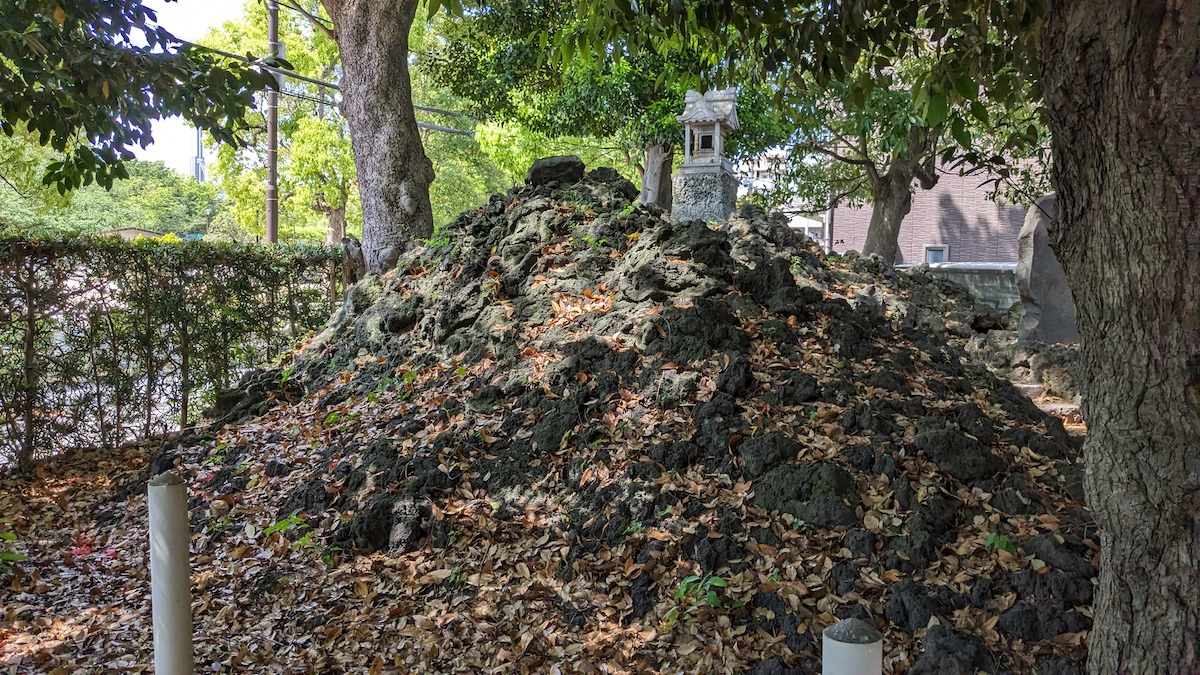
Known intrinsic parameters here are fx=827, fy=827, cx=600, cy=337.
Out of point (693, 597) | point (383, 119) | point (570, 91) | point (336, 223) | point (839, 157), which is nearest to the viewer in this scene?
point (693, 597)

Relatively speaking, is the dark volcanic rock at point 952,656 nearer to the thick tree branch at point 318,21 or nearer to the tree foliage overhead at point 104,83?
the tree foliage overhead at point 104,83

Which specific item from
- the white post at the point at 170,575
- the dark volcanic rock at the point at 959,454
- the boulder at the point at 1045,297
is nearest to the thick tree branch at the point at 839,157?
the boulder at the point at 1045,297

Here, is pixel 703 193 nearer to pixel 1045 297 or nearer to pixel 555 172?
pixel 555 172

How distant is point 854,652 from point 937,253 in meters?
30.5

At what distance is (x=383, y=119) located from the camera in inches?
319

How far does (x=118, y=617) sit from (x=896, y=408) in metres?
4.00

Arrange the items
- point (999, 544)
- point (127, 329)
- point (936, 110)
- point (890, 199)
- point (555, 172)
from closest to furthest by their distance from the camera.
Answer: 1. point (936, 110)
2. point (999, 544)
3. point (127, 329)
4. point (555, 172)
5. point (890, 199)

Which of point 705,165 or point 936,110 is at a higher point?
point 705,165

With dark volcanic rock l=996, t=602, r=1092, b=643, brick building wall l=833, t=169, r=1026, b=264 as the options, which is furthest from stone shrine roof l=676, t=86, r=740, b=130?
brick building wall l=833, t=169, r=1026, b=264

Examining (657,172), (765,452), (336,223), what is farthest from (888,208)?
(336,223)

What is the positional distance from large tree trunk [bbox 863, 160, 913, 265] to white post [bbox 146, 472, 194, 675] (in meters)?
12.3

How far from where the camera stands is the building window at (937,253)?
2948 cm

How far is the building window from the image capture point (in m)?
29.5

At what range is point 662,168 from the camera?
14102 millimetres
